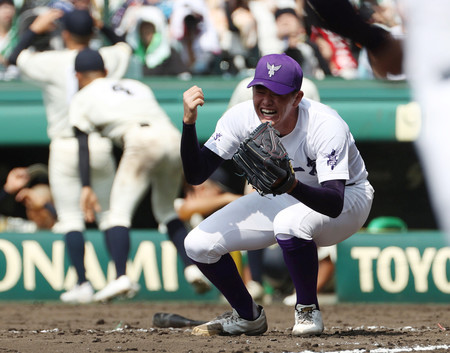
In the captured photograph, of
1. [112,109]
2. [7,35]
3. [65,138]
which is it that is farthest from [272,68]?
[7,35]

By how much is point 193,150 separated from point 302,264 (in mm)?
749

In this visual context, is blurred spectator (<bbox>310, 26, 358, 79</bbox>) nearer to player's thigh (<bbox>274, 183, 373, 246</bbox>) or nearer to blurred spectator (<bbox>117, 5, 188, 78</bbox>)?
blurred spectator (<bbox>117, 5, 188, 78</bbox>)

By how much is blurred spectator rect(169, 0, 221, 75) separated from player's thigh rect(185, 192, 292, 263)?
4200 mm

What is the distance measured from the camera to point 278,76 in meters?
4.49

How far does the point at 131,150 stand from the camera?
7191 millimetres

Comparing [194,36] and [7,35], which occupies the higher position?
[7,35]

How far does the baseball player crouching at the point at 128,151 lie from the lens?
714cm

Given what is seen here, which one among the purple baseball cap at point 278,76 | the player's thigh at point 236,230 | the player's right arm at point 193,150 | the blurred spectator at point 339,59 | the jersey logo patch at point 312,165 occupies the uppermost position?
the blurred spectator at point 339,59

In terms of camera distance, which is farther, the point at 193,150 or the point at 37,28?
the point at 37,28

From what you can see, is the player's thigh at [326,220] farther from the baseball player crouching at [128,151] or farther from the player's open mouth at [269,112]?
the baseball player crouching at [128,151]

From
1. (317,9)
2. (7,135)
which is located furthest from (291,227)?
(7,135)

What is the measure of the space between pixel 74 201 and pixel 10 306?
37.3 inches

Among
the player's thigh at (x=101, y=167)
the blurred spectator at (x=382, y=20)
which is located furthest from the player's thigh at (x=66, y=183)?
the blurred spectator at (x=382, y=20)

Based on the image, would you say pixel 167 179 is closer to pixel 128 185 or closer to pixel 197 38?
pixel 128 185
